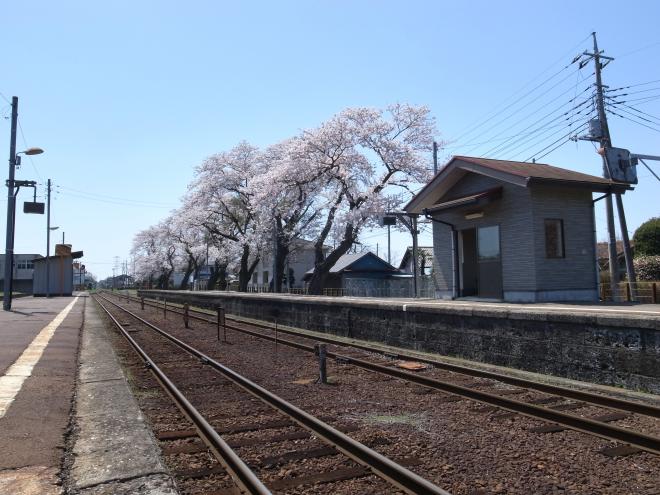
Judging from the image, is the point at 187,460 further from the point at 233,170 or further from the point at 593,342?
the point at 233,170

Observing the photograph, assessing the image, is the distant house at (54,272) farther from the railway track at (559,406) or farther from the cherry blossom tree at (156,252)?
the railway track at (559,406)

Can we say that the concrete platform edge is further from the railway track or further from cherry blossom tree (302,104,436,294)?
cherry blossom tree (302,104,436,294)

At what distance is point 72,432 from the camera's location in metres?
6.26

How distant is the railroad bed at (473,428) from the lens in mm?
4469

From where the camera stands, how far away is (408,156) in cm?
3312

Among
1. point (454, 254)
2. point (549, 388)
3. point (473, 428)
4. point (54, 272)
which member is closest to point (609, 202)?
point (454, 254)

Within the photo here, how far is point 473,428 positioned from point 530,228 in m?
10.0

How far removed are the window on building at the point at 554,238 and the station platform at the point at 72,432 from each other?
11.5 metres

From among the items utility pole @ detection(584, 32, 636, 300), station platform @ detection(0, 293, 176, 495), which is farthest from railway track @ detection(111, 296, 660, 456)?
utility pole @ detection(584, 32, 636, 300)

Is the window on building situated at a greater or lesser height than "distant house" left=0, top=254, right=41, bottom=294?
lesser

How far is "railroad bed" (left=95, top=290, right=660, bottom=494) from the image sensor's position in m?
4.47

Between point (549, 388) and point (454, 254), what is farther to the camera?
point (454, 254)

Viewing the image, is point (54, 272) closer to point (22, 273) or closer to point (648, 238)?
point (22, 273)

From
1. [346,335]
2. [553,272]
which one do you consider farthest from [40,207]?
[553,272]
